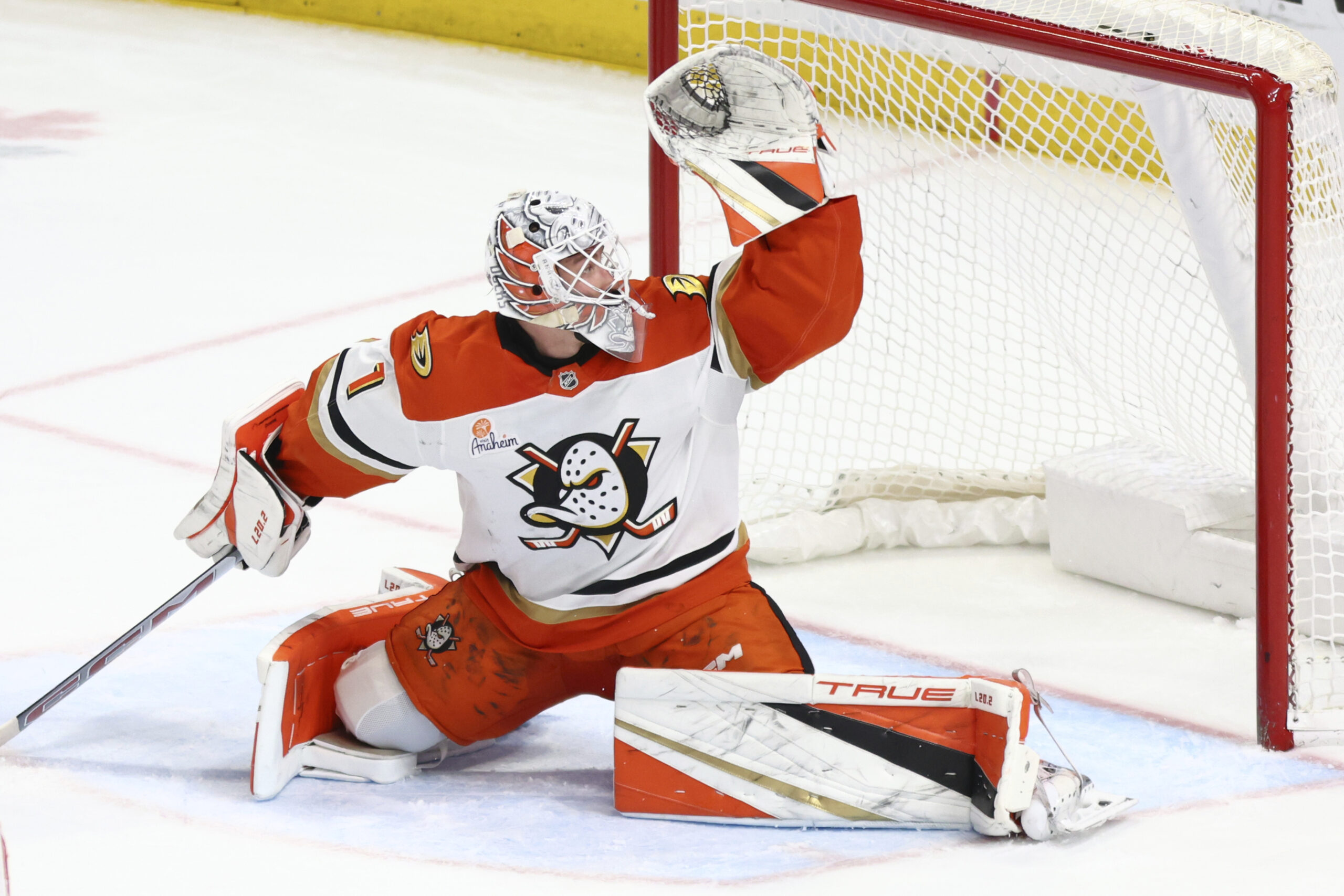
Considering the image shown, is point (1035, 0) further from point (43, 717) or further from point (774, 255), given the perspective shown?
point (43, 717)

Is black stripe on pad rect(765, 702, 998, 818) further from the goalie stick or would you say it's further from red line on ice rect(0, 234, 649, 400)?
red line on ice rect(0, 234, 649, 400)

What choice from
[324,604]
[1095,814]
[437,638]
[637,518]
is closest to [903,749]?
[1095,814]

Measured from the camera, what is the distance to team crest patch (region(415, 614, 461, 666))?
8.46 ft

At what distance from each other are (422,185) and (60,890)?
407 cm

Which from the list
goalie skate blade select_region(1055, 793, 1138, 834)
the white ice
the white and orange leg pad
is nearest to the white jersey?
the white and orange leg pad

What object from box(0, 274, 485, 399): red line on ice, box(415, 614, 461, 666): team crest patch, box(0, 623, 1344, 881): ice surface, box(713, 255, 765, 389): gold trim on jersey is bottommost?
box(0, 274, 485, 399): red line on ice

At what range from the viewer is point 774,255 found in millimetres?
2324

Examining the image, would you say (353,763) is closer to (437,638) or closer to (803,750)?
(437,638)

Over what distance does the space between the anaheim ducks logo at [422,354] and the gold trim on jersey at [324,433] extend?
12cm

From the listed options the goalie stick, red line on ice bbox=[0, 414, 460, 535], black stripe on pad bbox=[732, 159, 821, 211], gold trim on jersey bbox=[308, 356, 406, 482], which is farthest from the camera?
red line on ice bbox=[0, 414, 460, 535]

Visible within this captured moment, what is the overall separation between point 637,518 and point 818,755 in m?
0.39

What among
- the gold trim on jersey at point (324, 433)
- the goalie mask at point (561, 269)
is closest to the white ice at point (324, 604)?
the gold trim on jersey at point (324, 433)

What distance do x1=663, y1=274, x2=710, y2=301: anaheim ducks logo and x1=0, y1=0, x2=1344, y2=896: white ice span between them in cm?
70

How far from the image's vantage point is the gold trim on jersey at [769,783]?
2.35 meters
